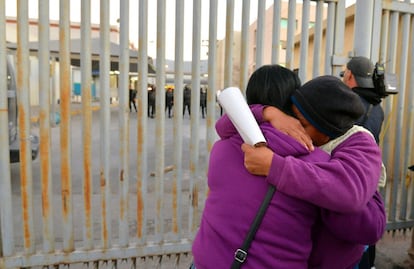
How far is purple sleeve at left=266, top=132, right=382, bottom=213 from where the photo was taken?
1098 millimetres

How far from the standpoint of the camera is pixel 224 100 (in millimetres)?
1218

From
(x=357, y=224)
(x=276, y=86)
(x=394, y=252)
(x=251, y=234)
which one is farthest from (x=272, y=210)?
(x=394, y=252)

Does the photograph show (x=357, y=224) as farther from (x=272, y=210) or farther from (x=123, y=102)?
(x=123, y=102)

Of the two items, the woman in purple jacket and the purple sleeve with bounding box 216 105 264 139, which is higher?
the purple sleeve with bounding box 216 105 264 139

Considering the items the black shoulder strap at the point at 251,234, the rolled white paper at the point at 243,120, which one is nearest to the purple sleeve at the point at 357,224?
the black shoulder strap at the point at 251,234

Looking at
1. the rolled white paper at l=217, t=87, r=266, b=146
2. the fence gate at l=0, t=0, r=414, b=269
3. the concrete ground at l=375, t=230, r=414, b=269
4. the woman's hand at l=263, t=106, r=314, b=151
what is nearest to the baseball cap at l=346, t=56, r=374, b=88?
the fence gate at l=0, t=0, r=414, b=269

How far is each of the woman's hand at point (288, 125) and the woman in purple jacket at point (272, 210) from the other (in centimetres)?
2

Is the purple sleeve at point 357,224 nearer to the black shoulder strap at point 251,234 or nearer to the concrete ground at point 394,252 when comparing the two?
the black shoulder strap at point 251,234

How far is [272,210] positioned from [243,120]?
0.91 feet

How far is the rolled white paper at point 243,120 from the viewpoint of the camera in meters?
1.15

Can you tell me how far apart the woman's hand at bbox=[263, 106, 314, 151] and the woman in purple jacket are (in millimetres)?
18

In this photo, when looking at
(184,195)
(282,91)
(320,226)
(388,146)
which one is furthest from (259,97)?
(184,195)

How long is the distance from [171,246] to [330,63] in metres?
1.78

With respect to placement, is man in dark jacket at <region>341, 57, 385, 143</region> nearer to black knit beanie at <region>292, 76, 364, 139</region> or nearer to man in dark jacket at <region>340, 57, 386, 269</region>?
man in dark jacket at <region>340, 57, 386, 269</region>
